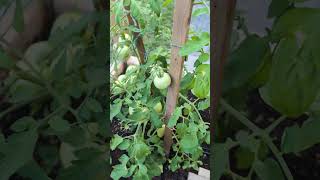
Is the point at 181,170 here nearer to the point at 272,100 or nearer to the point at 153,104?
the point at 153,104

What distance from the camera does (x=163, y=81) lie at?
117 cm

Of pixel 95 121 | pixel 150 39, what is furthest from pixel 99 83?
pixel 150 39

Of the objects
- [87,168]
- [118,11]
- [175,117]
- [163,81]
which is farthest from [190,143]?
[87,168]

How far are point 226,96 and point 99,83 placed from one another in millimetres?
114

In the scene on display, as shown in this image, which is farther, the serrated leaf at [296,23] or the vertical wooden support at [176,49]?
the vertical wooden support at [176,49]

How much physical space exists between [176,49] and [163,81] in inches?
4.6

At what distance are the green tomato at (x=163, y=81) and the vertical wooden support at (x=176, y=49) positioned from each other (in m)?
0.02

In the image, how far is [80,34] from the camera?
35cm

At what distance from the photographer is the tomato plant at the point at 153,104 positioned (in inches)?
45.1

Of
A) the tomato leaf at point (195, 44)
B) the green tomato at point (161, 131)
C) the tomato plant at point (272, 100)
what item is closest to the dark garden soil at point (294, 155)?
the tomato plant at point (272, 100)

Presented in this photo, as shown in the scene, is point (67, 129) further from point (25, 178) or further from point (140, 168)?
point (140, 168)

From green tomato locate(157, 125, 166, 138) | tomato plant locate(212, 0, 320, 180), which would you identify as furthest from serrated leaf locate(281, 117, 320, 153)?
green tomato locate(157, 125, 166, 138)

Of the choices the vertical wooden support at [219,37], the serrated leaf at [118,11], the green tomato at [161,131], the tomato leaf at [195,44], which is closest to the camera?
the vertical wooden support at [219,37]

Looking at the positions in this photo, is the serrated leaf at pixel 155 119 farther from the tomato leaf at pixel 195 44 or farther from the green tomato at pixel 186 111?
the tomato leaf at pixel 195 44
